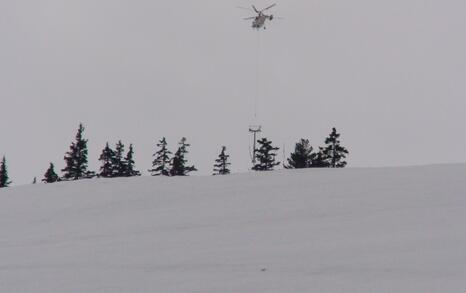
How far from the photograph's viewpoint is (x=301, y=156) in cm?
5088

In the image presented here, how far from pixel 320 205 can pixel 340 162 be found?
1504 inches

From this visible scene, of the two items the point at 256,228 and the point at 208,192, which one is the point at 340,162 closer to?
the point at 208,192

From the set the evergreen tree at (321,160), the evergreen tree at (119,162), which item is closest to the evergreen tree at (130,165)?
the evergreen tree at (119,162)

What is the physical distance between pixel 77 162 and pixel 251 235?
4554 centimetres

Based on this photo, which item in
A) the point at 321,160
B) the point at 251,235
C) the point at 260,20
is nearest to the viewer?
the point at 251,235

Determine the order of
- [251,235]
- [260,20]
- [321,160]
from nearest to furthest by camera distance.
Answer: [251,235] < [260,20] < [321,160]

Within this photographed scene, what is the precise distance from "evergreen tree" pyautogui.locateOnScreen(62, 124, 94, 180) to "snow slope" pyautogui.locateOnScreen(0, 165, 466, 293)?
37.4 metres

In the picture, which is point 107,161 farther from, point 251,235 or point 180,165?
point 251,235

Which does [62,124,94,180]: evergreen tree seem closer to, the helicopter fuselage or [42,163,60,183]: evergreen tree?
[42,163,60,183]: evergreen tree

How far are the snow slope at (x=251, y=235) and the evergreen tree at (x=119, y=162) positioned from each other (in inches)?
1481

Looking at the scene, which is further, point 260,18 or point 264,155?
point 264,155

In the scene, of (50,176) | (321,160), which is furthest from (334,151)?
(50,176)

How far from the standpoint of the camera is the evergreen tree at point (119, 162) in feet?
172

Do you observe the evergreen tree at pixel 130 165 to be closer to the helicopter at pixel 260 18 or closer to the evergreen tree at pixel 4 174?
the evergreen tree at pixel 4 174
